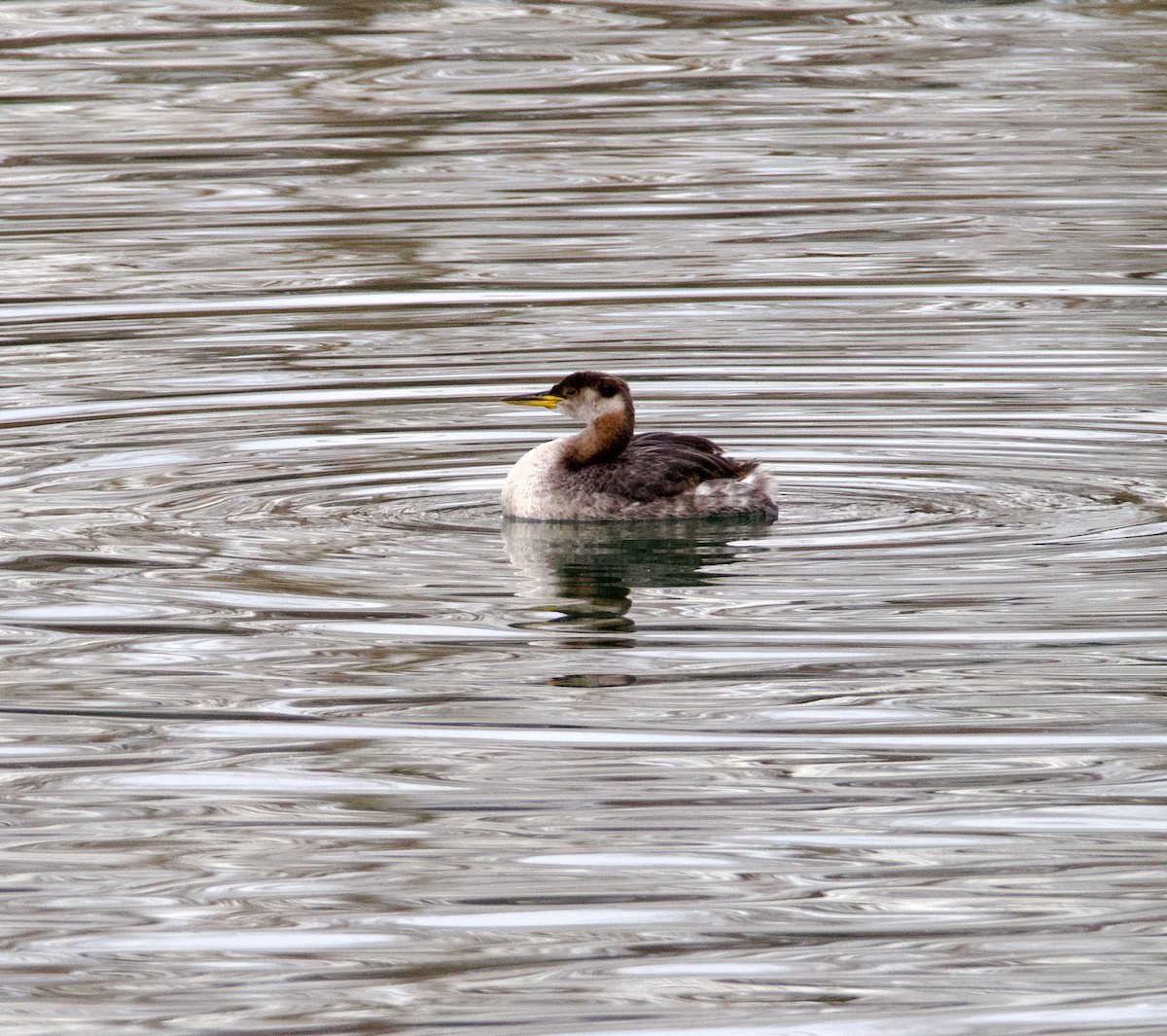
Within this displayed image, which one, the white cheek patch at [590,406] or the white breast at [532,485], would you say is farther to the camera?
the white cheek patch at [590,406]

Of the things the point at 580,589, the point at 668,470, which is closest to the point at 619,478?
the point at 668,470

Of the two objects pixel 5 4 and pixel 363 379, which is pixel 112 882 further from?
pixel 5 4

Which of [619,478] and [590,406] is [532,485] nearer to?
[619,478]

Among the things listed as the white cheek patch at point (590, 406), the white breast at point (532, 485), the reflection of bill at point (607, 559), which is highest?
the white cheek patch at point (590, 406)

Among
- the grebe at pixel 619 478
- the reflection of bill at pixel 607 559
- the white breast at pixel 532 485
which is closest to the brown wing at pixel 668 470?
the grebe at pixel 619 478

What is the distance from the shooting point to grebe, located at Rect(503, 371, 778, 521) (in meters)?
9.73

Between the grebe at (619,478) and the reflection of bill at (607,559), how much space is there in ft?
0.23

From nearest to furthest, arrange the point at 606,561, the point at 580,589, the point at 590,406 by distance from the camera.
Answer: the point at 580,589, the point at 606,561, the point at 590,406

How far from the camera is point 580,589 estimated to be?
886cm

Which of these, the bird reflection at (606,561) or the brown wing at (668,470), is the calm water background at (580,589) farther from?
the brown wing at (668,470)

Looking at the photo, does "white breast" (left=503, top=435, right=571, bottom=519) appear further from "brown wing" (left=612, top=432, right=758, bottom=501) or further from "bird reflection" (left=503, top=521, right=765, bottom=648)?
"brown wing" (left=612, top=432, right=758, bottom=501)

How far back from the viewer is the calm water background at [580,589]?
5418 millimetres

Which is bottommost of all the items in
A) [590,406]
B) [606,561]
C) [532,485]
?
[606,561]

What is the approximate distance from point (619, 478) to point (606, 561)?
555mm
